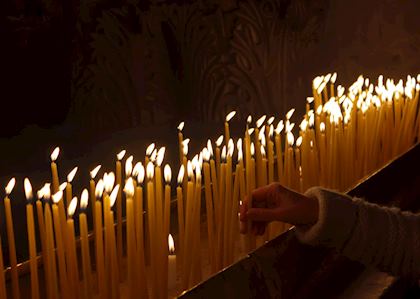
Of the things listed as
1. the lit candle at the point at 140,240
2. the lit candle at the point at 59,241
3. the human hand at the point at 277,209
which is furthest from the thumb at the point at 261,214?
the lit candle at the point at 59,241

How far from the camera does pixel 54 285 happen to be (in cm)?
76

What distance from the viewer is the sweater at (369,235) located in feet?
2.93

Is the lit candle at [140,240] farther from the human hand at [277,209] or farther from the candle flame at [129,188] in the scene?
the human hand at [277,209]

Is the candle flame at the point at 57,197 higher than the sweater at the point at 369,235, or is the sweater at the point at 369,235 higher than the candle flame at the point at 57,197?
the candle flame at the point at 57,197

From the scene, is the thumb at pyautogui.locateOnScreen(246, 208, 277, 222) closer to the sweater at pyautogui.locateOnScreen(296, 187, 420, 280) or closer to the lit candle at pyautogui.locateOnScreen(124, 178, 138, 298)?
the sweater at pyautogui.locateOnScreen(296, 187, 420, 280)

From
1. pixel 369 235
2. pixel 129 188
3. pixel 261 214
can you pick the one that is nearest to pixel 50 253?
pixel 129 188

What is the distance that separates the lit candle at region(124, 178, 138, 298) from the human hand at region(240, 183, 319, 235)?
0.16 meters

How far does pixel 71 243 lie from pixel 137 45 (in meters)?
0.69

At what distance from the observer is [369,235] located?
0.91 meters

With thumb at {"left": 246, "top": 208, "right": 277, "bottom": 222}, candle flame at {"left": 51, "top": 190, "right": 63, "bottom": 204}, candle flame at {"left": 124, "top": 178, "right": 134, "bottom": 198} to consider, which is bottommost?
thumb at {"left": 246, "top": 208, "right": 277, "bottom": 222}

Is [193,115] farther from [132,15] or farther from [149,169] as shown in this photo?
[149,169]

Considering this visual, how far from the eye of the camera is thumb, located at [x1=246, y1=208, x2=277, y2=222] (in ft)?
2.80

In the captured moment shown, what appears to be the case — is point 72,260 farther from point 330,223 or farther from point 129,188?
point 330,223

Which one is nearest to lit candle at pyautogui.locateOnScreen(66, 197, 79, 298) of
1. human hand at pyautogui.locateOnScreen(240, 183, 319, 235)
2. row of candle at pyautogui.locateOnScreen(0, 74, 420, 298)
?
row of candle at pyautogui.locateOnScreen(0, 74, 420, 298)
